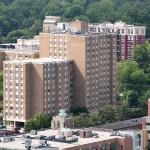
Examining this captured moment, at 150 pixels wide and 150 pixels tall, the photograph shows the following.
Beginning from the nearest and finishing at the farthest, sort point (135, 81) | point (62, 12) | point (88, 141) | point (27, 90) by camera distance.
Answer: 1. point (88, 141)
2. point (27, 90)
3. point (135, 81)
4. point (62, 12)

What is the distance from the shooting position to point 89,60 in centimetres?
6538

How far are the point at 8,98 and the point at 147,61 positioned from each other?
17.3 meters

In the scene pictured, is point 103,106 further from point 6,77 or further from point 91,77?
point 6,77

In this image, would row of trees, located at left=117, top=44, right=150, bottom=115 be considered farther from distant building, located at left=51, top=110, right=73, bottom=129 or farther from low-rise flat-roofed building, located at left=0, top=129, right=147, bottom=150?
low-rise flat-roofed building, located at left=0, top=129, right=147, bottom=150

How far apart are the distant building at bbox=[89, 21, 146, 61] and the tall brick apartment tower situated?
14.9 m

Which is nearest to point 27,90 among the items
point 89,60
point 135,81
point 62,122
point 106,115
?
point 106,115

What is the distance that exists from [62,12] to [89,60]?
127 ft

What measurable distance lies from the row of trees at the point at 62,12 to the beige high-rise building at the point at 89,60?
24.7m

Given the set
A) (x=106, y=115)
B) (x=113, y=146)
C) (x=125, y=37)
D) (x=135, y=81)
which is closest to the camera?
(x=113, y=146)

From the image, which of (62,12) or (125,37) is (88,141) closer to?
(125,37)

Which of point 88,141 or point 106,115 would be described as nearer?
point 88,141

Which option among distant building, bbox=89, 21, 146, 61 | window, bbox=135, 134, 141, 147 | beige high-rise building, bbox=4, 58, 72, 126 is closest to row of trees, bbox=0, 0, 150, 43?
distant building, bbox=89, 21, 146, 61

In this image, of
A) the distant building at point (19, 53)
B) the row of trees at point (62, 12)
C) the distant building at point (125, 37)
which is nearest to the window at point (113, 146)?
the distant building at point (19, 53)

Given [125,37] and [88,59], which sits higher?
[125,37]
